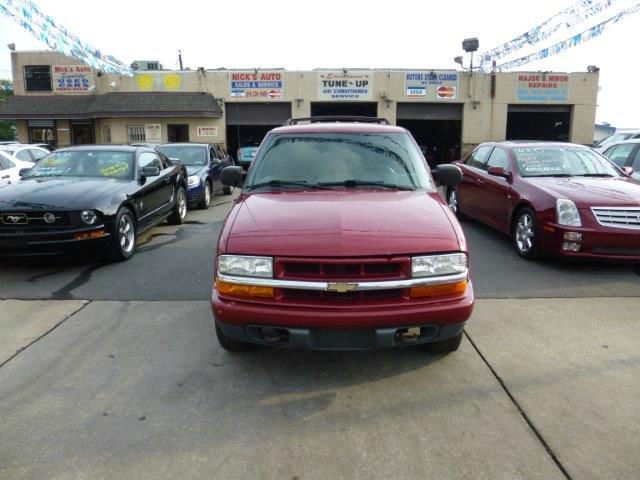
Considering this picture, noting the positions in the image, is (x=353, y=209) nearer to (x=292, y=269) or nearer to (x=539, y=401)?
(x=292, y=269)

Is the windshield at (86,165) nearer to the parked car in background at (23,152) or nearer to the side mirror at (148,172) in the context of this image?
the side mirror at (148,172)

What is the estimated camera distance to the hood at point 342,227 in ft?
9.99

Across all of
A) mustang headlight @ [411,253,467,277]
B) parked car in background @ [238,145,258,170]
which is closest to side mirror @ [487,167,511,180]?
mustang headlight @ [411,253,467,277]

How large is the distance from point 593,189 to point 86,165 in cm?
694

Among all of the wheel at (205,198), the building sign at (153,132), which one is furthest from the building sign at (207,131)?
the wheel at (205,198)

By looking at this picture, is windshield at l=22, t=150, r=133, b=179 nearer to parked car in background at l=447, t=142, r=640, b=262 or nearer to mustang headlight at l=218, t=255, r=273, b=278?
mustang headlight at l=218, t=255, r=273, b=278

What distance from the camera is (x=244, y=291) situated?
313cm

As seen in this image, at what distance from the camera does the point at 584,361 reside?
3.67 meters

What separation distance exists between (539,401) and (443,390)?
584 mm

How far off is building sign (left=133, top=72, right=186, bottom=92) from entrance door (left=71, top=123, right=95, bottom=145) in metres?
3.75

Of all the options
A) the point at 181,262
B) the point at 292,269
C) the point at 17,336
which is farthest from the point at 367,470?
the point at 181,262

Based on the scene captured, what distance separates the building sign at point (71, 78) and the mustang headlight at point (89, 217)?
2275 centimetres

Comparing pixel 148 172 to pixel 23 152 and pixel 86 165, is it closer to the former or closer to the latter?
pixel 86 165

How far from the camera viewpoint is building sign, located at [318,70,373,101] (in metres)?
24.7
